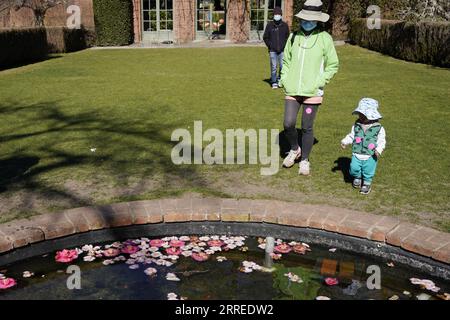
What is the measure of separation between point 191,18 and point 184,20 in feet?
Answer: 1.17

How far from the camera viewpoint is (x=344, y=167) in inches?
219

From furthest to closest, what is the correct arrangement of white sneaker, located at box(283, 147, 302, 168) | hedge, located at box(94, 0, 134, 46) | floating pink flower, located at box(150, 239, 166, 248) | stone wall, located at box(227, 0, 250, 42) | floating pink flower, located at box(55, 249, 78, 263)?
stone wall, located at box(227, 0, 250, 42) < hedge, located at box(94, 0, 134, 46) < white sneaker, located at box(283, 147, 302, 168) < floating pink flower, located at box(150, 239, 166, 248) < floating pink flower, located at box(55, 249, 78, 263)

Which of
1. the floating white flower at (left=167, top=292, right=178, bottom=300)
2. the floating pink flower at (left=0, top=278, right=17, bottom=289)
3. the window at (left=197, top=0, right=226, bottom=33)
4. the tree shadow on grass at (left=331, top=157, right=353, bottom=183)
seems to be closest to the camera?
the floating white flower at (left=167, top=292, right=178, bottom=300)

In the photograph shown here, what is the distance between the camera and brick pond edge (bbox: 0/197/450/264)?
3.81 m

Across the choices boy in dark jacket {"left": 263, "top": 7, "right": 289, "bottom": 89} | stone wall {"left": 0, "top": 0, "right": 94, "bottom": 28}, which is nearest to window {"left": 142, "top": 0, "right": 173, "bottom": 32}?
stone wall {"left": 0, "top": 0, "right": 94, "bottom": 28}

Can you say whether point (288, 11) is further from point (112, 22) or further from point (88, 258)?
point (88, 258)

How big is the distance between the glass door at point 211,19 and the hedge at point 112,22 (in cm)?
356

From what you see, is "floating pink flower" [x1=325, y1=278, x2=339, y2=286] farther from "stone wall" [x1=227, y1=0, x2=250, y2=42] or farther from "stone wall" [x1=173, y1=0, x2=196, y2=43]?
"stone wall" [x1=173, y1=0, x2=196, y2=43]

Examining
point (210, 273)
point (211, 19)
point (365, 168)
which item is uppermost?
point (211, 19)

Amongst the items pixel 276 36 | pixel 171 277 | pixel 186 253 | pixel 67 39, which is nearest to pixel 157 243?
pixel 186 253

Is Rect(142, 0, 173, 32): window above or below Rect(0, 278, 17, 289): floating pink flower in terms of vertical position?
above

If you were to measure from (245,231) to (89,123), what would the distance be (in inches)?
168

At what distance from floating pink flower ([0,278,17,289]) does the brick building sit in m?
21.7
